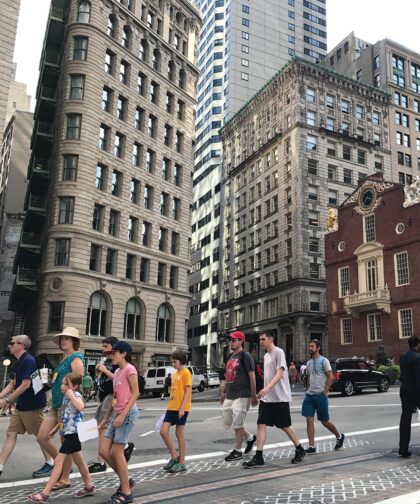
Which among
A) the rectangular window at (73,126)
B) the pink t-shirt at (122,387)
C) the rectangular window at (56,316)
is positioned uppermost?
the rectangular window at (73,126)

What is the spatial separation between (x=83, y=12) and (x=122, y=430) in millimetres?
42314

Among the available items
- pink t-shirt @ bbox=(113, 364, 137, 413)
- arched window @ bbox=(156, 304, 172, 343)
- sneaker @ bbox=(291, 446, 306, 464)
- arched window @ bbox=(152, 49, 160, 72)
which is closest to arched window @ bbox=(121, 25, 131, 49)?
arched window @ bbox=(152, 49, 160, 72)

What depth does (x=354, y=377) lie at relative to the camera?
2517cm

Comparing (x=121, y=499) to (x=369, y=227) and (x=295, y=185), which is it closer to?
(x=369, y=227)

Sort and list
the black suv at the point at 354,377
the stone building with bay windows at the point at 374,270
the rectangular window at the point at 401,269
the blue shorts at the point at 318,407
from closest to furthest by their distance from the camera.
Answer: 1. the blue shorts at the point at 318,407
2. the black suv at the point at 354,377
3. the stone building with bay windows at the point at 374,270
4. the rectangular window at the point at 401,269

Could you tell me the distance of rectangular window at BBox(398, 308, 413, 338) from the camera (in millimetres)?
40219

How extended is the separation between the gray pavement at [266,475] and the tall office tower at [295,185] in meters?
46.6

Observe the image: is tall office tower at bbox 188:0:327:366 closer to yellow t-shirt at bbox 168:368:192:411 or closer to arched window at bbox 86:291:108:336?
arched window at bbox 86:291:108:336

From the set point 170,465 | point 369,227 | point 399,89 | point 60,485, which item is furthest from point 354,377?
point 399,89

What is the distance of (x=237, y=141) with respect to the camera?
80.1 m

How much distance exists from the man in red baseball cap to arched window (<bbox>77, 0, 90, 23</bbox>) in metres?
39.8

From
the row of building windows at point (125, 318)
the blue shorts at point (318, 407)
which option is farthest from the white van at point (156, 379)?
the blue shorts at point (318, 407)

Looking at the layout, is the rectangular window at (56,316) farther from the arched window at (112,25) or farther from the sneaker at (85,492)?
the sneaker at (85,492)

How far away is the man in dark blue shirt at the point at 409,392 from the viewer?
8430mm
